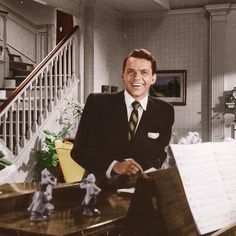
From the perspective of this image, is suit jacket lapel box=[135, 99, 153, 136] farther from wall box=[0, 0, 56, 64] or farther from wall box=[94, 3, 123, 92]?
wall box=[0, 0, 56, 64]

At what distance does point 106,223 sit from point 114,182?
748 mm

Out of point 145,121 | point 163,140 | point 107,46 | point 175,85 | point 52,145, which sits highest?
point 107,46

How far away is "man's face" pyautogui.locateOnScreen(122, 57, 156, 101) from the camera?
2.54m

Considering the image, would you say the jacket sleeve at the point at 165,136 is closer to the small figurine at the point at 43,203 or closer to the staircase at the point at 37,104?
the small figurine at the point at 43,203

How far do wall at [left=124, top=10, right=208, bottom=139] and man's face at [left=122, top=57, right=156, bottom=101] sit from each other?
5.82m

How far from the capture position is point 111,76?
25.8 ft

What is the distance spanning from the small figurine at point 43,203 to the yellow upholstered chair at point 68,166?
327cm

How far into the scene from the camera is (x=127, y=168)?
8.16 feet

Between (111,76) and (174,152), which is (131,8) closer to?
(111,76)

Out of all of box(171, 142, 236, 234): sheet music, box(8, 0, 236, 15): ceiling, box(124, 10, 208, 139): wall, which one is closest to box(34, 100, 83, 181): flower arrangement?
box(8, 0, 236, 15): ceiling

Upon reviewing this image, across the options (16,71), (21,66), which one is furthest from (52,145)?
(21,66)

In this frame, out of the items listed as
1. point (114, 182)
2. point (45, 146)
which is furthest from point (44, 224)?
point (45, 146)

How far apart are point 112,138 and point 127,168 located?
206 mm

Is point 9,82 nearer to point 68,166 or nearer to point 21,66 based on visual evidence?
point 21,66
